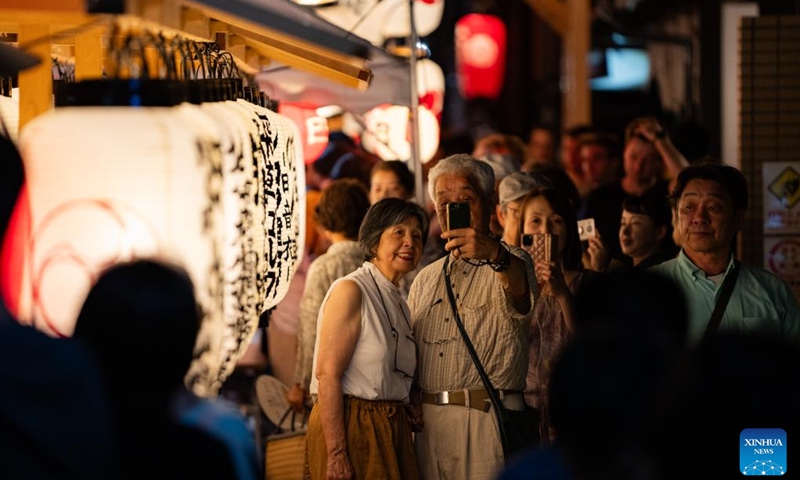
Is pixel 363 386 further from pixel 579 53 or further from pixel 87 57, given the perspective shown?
pixel 579 53

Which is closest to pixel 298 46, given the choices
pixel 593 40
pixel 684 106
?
pixel 684 106

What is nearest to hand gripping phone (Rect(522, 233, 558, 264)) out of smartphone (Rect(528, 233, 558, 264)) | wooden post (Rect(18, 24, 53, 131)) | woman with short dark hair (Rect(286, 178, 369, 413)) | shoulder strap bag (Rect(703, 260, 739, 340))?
smartphone (Rect(528, 233, 558, 264))

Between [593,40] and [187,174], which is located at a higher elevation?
[593,40]

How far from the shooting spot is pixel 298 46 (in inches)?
287

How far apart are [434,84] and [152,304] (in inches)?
448

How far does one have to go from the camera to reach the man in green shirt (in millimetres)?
6652

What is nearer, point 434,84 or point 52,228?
point 52,228

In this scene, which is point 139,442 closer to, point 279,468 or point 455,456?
point 455,456

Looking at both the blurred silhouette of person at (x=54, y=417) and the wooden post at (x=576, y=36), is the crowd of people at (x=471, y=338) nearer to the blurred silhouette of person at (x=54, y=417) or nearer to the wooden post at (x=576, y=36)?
the blurred silhouette of person at (x=54, y=417)

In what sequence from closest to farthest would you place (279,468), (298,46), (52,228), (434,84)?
(52,228) → (298,46) → (279,468) → (434,84)

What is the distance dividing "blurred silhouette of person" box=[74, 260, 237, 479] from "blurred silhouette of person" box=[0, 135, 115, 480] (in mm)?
94

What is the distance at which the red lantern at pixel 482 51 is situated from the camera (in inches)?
987

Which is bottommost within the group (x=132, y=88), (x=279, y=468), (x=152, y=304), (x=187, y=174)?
(x=279, y=468)

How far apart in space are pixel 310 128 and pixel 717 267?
448cm
